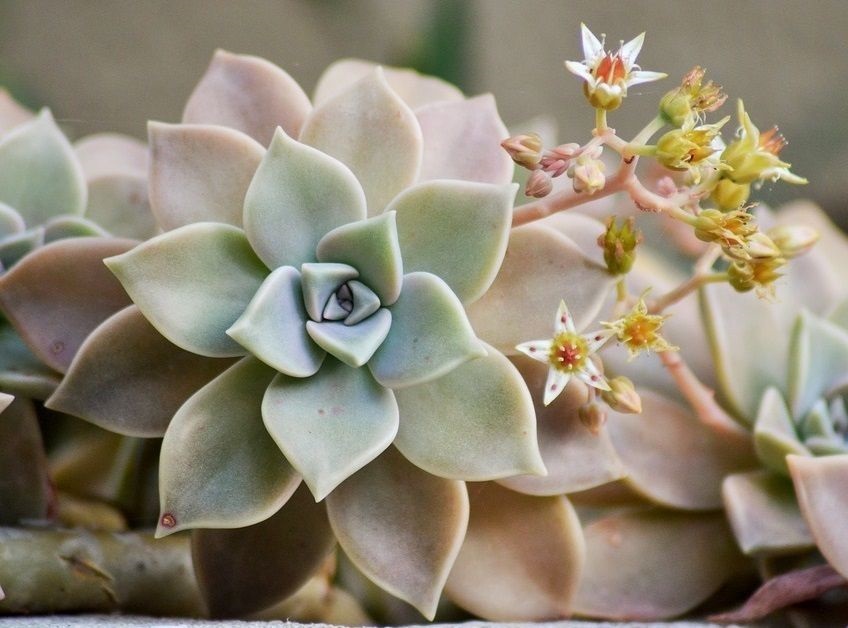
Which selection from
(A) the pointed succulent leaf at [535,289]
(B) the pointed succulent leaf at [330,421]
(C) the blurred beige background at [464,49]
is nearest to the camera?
(B) the pointed succulent leaf at [330,421]

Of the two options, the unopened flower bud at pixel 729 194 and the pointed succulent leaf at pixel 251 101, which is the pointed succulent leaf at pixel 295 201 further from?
the unopened flower bud at pixel 729 194

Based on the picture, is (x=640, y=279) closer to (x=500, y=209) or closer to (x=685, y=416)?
(x=685, y=416)

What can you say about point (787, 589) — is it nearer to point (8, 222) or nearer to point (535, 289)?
point (535, 289)

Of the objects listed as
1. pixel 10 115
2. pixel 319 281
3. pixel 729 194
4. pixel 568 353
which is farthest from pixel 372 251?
pixel 10 115

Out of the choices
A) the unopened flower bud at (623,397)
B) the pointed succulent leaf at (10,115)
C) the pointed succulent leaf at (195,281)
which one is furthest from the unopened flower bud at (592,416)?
the pointed succulent leaf at (10,115)

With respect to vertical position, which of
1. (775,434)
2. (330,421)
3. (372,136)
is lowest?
(775,434)

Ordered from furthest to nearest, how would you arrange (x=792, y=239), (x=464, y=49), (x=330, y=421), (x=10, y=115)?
(x=464, y=49) → (x=10, y=115) → (x=792, y=239) → (x=330, y=421)
